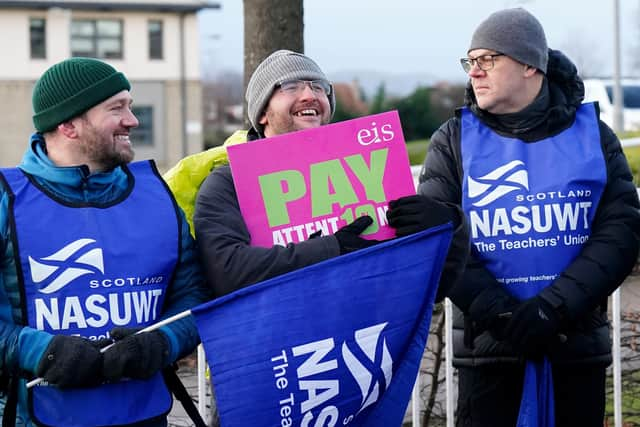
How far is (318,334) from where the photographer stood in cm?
325

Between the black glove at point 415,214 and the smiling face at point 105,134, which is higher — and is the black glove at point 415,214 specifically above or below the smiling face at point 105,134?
below

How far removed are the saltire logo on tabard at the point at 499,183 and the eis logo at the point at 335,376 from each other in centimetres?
82

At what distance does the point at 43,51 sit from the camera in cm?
5594

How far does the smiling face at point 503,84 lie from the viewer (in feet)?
13.3

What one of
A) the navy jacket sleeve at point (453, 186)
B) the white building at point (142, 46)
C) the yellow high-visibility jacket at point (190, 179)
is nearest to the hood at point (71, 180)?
the yellow high-visibility jacket at point (190, 179)

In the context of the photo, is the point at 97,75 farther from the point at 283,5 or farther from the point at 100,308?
the point at 283,5

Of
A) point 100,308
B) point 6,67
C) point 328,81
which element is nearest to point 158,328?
point 100,308

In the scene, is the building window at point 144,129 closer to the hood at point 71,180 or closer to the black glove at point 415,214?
the hood at point 71,180

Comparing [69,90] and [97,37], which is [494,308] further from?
[97,37]

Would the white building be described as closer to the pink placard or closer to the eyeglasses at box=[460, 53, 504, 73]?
the eyeglasses at box=[460, 53, 504, 73]

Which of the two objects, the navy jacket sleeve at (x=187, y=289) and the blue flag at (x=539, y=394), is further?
the blue flag at (x=539, y=394)

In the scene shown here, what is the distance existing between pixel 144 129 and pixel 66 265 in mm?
56346

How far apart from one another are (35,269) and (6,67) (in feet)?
177

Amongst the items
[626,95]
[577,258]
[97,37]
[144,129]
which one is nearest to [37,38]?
[97,37]
